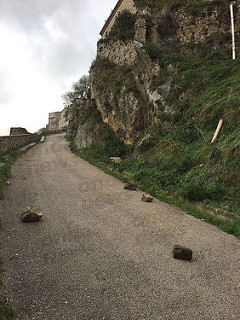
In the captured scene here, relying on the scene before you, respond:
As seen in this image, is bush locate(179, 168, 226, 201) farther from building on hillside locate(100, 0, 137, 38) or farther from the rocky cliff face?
building on hillside locate(100, 0, 137, 38)

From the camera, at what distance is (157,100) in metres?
15.3

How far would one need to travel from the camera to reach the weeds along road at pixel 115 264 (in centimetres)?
334

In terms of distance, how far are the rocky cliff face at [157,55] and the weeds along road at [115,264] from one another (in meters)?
8.78

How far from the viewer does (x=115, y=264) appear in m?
4.50

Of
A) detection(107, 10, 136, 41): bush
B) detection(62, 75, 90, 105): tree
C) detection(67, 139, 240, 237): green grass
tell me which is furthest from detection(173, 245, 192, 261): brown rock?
detection(62, 75, 90, 105): tree

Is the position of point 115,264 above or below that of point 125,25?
below

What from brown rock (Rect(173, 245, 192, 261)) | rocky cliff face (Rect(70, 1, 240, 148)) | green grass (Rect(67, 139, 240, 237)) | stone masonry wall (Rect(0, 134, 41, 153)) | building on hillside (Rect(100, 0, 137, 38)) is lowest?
brown rock (Rect(173, 245, 192, 261))

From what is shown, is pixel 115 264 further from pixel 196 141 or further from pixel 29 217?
pixel 196 141

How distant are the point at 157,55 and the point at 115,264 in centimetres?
1628

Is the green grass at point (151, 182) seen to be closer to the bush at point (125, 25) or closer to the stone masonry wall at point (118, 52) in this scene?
the stone masonry wall at point (118, 52)

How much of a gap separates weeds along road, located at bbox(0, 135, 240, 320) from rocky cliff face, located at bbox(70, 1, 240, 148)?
878cm

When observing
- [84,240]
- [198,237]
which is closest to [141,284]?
[84,240]

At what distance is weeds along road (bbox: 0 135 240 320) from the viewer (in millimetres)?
3344

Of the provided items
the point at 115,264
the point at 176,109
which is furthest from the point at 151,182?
the point at 115,264
